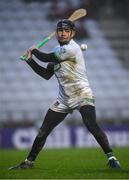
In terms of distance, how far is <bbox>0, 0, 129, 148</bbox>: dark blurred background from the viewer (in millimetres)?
18250

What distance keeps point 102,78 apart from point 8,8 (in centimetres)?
419

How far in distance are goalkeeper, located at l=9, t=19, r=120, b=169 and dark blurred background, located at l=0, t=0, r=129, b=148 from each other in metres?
8.56

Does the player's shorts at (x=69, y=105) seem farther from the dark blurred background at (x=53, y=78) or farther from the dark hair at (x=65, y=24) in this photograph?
the dark blurred background at (x=53, y=78)

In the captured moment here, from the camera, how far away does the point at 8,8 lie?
22.8m

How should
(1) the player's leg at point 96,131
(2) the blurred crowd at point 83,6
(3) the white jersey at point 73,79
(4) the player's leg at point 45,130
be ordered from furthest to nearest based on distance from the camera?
(2) the blurred crowd at point 83,6 < (4) the player's leg at point 45,130 < (3) the white jersey at point 73,79 < (1) the player's leg at point 96,131

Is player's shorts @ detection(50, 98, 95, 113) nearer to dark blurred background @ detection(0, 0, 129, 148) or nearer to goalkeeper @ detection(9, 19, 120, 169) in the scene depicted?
goalkeeper @ detection(9, 19, 120, 169)

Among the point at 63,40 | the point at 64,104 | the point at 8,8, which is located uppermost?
the point at 8,8

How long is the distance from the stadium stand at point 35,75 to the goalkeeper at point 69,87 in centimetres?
919

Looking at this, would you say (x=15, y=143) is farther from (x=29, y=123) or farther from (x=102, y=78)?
(x=102, y=78)

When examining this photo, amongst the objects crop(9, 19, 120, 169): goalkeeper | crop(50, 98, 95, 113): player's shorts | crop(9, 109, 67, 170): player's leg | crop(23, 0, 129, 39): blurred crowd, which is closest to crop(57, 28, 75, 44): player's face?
crop(9, 19, 120, 169): goalkeeper

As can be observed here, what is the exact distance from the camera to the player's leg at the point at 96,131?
9.23 metres

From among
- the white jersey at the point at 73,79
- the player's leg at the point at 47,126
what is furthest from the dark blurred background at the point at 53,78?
the white jersey at the point at 73,79

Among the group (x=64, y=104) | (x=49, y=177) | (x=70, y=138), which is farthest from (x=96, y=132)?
(x=70, y=138)

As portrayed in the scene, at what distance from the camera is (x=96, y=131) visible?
30.3 ft
